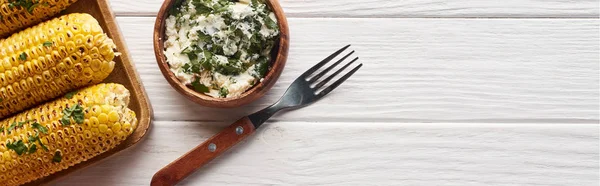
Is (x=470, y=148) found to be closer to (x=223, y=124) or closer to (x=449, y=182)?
(x=449, y=182)

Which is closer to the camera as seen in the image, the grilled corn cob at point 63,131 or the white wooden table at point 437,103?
the grilled corn cob at point 63,131

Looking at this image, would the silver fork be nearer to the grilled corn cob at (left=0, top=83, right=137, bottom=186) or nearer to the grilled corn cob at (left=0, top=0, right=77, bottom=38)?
the grilled corn cob at (left=0, top=83, right=137, bottom=186)

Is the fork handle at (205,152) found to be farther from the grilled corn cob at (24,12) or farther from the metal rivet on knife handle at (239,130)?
the grilled corn cob at (24,12)

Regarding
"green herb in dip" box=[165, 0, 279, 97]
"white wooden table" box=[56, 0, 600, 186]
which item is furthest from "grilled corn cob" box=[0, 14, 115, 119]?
"white wooden table" box=[56, 0, 600, 186]

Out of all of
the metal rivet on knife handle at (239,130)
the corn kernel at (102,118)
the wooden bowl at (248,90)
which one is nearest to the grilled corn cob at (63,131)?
the corn kernel at (102,118)

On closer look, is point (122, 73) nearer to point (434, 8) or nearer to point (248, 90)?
point (248, 90)

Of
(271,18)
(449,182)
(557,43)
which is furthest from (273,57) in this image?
(557,43)
